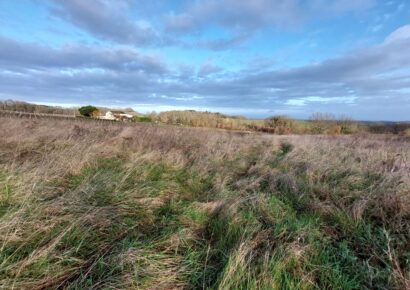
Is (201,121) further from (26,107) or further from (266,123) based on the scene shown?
(26,107)

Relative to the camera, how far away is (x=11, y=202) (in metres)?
2.91

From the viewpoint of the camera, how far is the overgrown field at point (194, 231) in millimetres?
2098

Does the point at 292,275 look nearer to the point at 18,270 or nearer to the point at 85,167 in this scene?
the point at 18,270

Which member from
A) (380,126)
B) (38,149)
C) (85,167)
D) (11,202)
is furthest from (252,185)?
(380,126)

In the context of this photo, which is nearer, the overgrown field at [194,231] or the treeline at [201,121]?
the overgrown field at [194,231]

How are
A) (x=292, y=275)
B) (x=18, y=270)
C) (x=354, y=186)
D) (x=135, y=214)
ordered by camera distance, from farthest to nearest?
(x=354, y=186), (x=135, y=214), (x=292, y=275), (x=18, y=270)

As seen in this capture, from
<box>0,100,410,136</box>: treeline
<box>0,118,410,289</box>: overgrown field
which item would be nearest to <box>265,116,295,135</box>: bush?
<box>0,100,410,136</box>: treeline

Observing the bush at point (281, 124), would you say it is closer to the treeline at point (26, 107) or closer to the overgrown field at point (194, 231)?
the treeline at point (26, 107)

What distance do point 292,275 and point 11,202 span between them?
2.97 meters

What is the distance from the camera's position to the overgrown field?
210 centimetres

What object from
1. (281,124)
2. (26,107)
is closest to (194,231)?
(281,124)

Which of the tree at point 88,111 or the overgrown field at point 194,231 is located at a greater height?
the tree at point 88,111

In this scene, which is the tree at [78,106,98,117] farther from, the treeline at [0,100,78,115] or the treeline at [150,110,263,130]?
the treeline at [150,110,263,130]

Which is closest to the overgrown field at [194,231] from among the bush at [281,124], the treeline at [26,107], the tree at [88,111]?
the bush at [281,124]
